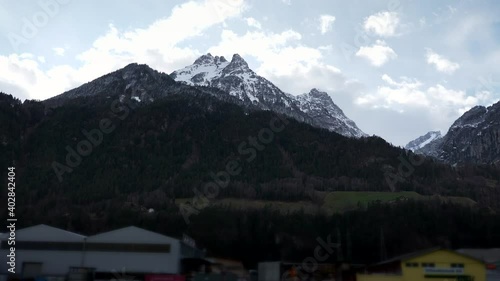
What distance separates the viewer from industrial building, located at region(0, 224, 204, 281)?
5616 cm

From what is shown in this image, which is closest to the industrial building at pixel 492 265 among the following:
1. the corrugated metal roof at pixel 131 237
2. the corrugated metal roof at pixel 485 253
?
the corrugated metal roof at pixel 485 253

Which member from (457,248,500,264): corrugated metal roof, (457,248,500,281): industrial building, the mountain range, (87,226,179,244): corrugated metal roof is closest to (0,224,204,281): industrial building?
(87,226,179,244): corrugated metal roof

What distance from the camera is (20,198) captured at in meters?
131

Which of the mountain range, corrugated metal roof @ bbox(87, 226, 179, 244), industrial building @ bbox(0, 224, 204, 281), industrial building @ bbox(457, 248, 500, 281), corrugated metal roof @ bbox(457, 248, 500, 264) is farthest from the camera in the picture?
the mountain range

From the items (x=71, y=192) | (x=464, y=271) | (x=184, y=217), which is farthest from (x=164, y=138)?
(x=464, y=271)

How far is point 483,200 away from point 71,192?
101909mm

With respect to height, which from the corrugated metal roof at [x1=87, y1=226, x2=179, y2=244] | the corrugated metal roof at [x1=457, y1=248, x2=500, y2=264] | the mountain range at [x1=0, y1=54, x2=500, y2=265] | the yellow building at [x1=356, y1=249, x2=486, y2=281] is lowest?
the yellow building at [x1=356, y1=249, x2=486, y2=281]

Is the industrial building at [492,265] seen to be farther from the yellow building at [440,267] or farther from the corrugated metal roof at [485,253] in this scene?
the yellow building at [440,267]

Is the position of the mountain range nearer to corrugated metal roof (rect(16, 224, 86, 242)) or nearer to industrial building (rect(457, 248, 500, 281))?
industrial building (rect(457, 248, 500, 281))

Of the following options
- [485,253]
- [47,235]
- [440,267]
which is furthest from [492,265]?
[47,235]

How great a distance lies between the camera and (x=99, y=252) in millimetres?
57250

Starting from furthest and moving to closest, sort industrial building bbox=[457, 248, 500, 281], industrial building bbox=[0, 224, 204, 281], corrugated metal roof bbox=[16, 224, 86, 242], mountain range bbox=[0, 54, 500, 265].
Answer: mountain range bbox=[0, 54, 500, 265] < corrugated metal roof bbox=[16, 224, 86, 242] < industrial building bbox=[0, 224, 204, 281] < industrial building bbox=[457, 248, 500, 281]

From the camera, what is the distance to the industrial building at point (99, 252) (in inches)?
2211

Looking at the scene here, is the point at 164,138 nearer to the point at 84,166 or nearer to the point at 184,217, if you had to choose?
the point at 84,166
